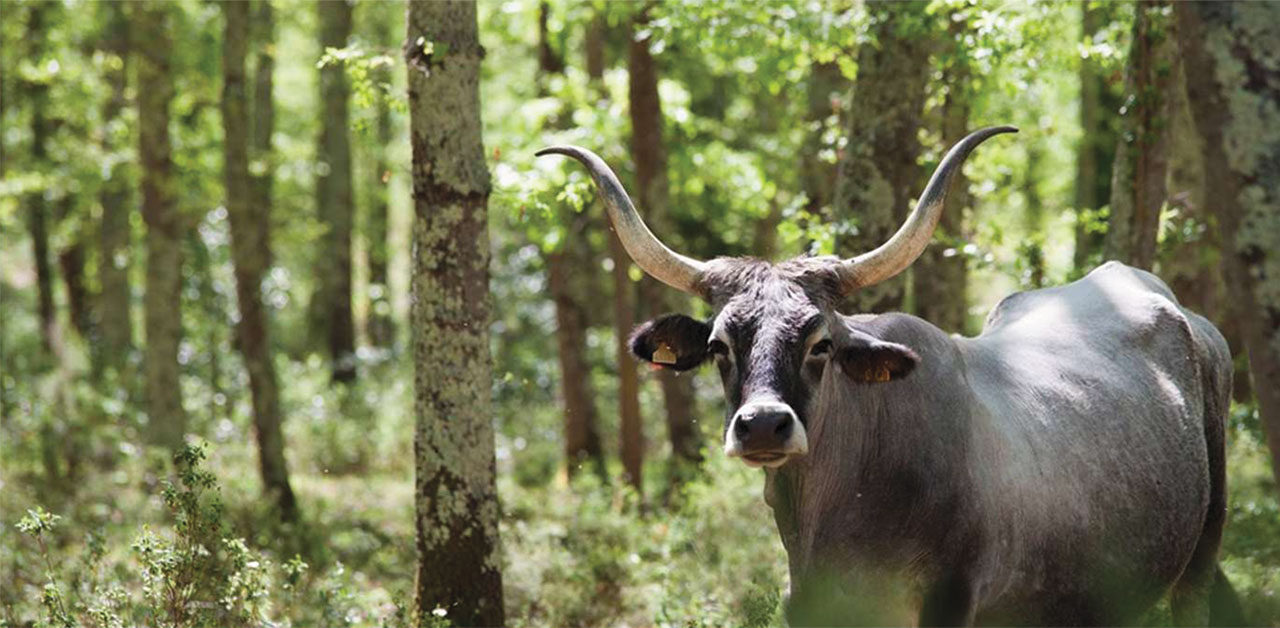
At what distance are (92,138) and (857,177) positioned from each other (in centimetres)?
1392

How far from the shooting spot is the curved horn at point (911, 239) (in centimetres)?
679

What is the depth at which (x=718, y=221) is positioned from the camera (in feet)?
62.4

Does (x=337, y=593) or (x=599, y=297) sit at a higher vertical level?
(x=599, y=297)

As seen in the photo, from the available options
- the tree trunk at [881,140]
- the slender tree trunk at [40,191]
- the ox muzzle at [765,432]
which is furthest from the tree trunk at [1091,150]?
the slender tree trunk at [40,191]

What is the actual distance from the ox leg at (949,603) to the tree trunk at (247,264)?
28.9ft

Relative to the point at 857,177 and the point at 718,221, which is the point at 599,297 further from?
the point at 857,177

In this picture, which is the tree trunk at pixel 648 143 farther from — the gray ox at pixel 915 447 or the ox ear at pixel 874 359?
the ox ear at pixel 874 359

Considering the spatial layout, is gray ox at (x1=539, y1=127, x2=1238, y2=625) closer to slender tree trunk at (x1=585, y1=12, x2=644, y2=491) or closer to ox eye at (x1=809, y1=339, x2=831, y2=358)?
ox eye at (x1=809, y1=339, x2=831, y2=358)

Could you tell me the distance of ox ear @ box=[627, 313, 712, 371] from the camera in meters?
6.88

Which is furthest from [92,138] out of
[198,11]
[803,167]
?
[803,167]

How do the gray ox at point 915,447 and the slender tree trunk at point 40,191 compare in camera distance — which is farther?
the slender tree trunk at point 40,191

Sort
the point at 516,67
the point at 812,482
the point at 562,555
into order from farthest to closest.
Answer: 1. the point at 516,67
2. the point at 562,555
3. the point at 812,482

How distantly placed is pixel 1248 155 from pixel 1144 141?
249 inches

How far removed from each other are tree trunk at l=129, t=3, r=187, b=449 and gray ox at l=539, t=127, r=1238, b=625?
999cm
